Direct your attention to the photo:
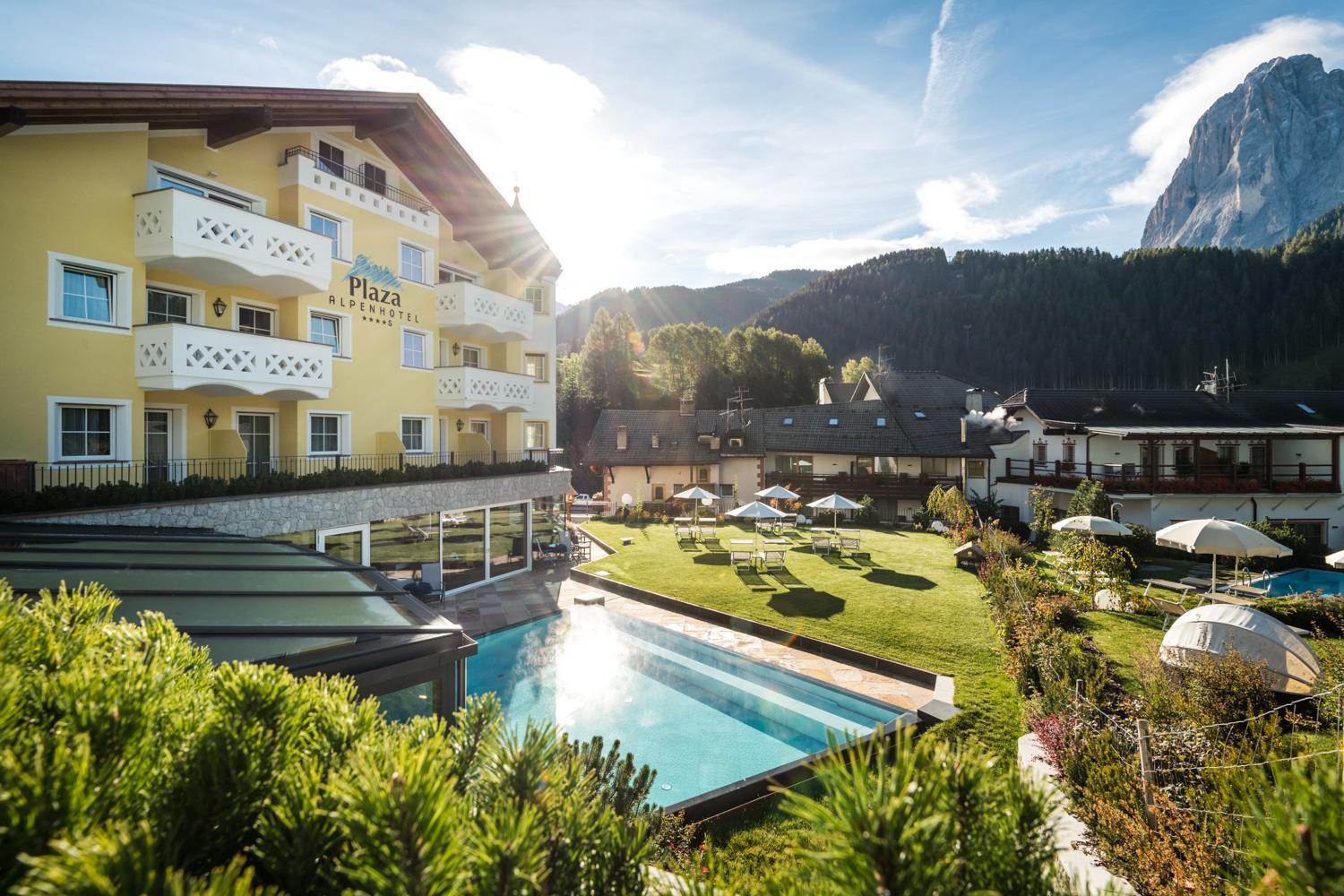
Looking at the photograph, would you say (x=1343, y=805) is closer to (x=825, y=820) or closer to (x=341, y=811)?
(x=825, y=820)

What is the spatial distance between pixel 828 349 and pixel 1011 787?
105372mm

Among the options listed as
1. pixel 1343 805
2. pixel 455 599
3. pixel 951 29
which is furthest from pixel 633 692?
pixel 951 29

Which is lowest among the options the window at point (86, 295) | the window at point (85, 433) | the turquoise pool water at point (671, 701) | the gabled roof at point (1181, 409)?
the turquoise pool water at point (671, 701)

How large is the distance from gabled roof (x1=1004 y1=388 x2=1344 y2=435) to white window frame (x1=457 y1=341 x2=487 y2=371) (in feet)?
84.4

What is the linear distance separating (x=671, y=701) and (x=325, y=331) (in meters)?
13.0

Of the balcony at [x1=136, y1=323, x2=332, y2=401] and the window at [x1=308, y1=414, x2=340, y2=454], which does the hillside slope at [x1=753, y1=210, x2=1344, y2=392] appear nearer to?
the window at [x1=308, y1=414, x2=340, y2=454]

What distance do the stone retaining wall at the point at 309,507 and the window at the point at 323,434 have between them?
2089mm

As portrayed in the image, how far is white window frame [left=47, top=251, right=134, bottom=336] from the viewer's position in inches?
410

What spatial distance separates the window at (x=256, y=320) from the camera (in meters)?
14.2

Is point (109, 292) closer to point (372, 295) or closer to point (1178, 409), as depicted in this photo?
point (372, 295)

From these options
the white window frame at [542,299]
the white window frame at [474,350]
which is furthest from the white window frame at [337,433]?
the white window frame at [542,299]

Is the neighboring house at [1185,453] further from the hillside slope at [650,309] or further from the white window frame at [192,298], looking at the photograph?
the hillside slope at [650,309]

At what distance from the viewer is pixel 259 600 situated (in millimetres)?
6133

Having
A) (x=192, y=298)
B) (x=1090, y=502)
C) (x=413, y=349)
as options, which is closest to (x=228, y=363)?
(x=192, y=298)
